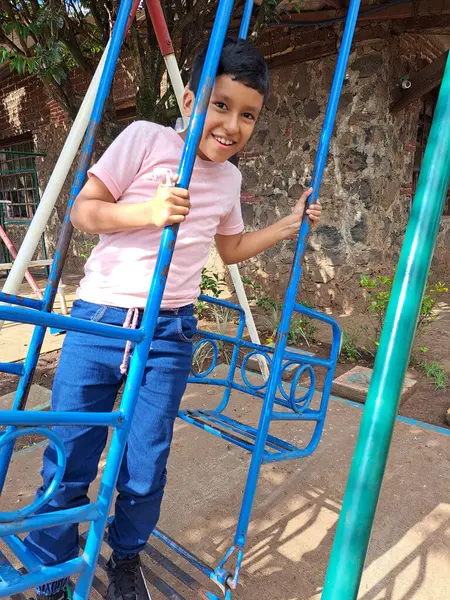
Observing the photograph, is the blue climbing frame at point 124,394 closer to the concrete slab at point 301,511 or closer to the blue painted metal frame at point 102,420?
the blue painted metal frame at point 102,420

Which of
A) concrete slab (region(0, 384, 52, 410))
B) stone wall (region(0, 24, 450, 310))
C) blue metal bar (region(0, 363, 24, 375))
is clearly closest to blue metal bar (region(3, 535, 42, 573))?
blue metal bar (region(0, 363, 24, 375))

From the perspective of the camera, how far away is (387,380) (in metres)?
0.54

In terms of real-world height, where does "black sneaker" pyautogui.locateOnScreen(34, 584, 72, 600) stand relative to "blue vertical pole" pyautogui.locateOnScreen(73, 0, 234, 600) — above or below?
below

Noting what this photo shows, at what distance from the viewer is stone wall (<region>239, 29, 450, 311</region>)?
4566mm

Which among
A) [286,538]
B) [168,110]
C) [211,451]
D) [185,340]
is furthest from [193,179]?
[168,110]

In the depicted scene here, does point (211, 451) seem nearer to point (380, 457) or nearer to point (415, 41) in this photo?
point (380, 457)

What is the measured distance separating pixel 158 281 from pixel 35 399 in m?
2.19

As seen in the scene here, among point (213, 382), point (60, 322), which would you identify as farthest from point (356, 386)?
point (60, 322)

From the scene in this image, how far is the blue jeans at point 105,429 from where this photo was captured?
1164 millimetres

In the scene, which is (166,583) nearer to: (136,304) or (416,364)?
(136,304)

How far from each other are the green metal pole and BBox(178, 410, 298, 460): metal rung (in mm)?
992

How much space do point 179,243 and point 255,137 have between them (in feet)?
14.2

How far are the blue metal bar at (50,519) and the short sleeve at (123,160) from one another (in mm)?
717

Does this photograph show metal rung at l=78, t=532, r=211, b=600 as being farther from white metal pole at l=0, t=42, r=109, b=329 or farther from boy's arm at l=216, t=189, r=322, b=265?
boy's arm at l=216, t=189, r=322, b=265
